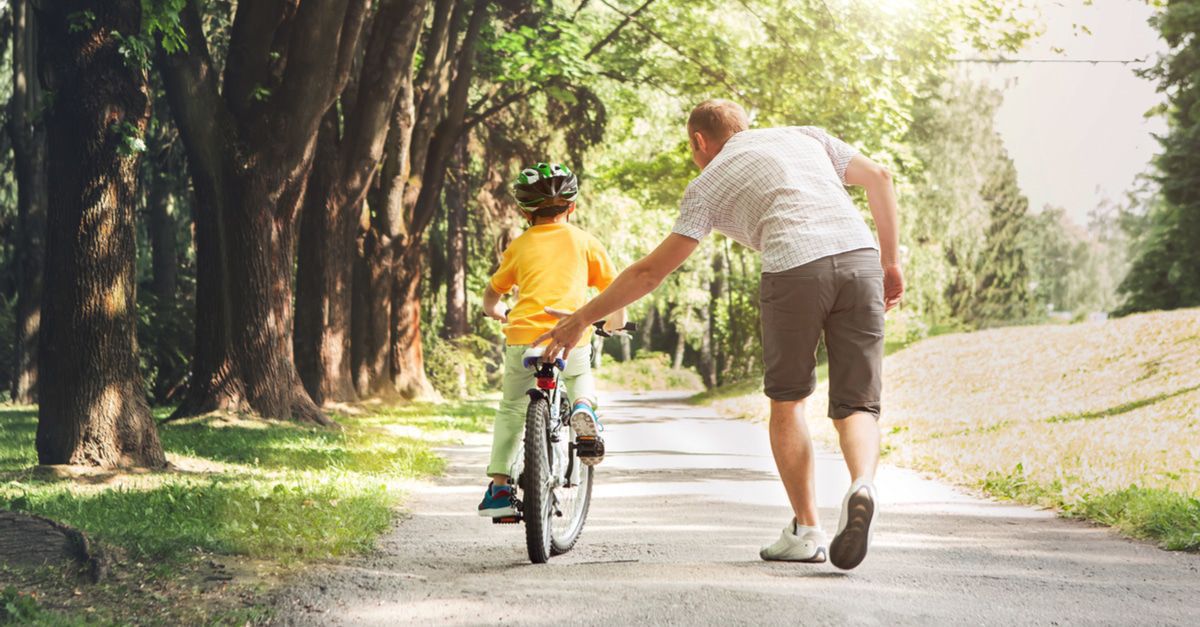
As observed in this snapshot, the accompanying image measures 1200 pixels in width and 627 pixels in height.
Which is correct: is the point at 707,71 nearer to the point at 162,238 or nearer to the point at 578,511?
the point at 162,238

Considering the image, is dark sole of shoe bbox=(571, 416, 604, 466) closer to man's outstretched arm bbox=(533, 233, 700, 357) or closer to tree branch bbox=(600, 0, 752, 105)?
man's outstretched arm bbox=(533, 233, 700, 357)

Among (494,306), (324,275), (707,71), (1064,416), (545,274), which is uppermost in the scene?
(707,71)

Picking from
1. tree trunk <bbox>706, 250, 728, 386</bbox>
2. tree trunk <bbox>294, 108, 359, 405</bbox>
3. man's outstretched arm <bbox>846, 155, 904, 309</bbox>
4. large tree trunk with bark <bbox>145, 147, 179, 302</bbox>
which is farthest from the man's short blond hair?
tree trunk <bbox>706, 250, 728, 386</bbox>

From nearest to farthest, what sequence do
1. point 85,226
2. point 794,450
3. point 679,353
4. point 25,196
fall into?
1. point 794,450
2. point 85,226
3. point 25,196
4. point 679,353

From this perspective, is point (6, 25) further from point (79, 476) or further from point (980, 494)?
point (980, 494)

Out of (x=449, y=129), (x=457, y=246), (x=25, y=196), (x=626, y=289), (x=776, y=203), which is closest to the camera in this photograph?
(x=626, y=289)

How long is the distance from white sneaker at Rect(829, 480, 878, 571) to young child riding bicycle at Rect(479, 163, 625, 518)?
5.61 feet

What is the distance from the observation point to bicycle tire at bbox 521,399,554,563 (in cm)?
582

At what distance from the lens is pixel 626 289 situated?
518 centimetres

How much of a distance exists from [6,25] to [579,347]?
62.3 ft

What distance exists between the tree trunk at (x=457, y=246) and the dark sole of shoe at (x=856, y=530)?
70.9 feet

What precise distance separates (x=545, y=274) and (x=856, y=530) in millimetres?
2062

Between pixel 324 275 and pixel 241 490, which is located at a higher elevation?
pixel 324 275

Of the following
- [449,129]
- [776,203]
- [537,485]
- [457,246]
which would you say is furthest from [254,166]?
[457,246]
